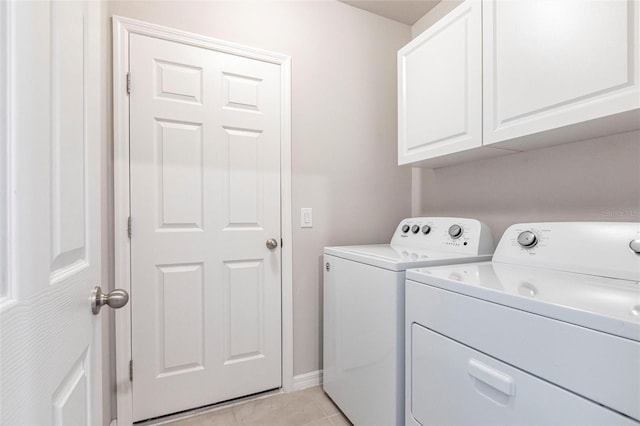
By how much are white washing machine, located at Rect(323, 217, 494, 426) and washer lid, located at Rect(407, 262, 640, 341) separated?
18cm

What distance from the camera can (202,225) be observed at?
5.41 feet

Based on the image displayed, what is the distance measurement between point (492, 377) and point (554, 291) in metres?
0.29

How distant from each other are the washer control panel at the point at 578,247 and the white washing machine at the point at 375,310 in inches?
7.7

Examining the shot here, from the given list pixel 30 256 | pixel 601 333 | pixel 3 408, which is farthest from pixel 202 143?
pixel 601 333

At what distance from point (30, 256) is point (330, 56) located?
2002mm

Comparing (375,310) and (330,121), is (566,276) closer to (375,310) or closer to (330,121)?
(375,310)

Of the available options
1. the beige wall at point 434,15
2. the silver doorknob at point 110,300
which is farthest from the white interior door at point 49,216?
the beige wall at point 434,15

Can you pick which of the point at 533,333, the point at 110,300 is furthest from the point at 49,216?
the point at 533,333

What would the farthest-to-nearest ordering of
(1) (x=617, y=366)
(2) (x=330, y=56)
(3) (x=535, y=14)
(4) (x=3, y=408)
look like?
(2) (x=330, y=56)
(3) (x=535, y=14)
(1) (x=617, y=366)
(4) (x=3, y=408)

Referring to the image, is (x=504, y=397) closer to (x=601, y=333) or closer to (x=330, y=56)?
(x=601, y=333)

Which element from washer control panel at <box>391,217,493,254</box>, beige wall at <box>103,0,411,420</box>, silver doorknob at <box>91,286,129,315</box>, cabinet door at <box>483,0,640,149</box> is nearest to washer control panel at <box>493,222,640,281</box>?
washer control panel at <box>391,217,493,254</box>

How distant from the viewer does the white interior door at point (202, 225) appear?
153 centimetres

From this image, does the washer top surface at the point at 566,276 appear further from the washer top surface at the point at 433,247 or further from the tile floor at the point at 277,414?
the tile floor at the point at 277,414

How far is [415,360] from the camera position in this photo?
111 cm
